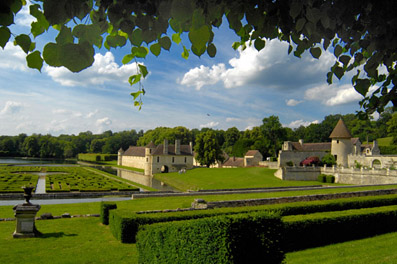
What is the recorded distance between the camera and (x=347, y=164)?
36.4 metres

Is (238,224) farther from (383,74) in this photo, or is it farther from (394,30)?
(394,30)

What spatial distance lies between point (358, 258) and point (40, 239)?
1116 centimetres

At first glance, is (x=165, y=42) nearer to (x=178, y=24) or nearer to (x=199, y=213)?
(x=178, y=24)

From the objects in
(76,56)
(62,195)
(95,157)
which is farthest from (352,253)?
(95,157)

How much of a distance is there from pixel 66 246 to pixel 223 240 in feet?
25.2

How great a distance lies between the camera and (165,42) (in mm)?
2016

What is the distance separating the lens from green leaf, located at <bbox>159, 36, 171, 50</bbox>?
78.8 inches

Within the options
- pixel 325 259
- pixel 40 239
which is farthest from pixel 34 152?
pixel 325 259

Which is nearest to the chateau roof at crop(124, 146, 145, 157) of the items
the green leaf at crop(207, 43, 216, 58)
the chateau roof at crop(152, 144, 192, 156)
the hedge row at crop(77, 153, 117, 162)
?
the chateau roof at crop(152, 144, 192, 156)

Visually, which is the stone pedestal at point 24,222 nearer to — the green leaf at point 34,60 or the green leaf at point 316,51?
the green leaf at point 34,60

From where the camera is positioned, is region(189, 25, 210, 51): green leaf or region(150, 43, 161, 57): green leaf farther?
region(150, 43, 161, 57): green leaf

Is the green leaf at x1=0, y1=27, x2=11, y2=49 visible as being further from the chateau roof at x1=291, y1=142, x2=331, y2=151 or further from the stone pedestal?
the chateau roof at x1=291, y1=142, x2=331, y2=151

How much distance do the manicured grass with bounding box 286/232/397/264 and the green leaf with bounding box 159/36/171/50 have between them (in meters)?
7.98

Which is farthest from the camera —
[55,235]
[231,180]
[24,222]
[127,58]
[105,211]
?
[231,180]
